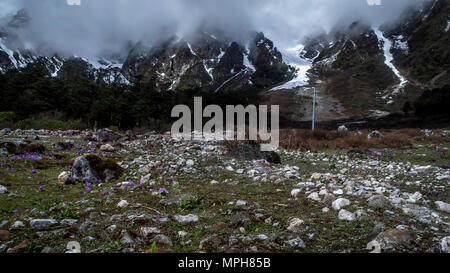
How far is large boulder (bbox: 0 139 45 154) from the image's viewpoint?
24.7 ft

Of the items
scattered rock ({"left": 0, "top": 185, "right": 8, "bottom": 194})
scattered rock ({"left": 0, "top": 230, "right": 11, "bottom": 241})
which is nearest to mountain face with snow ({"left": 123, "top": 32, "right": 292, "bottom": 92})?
scattered rock ({"left": 0, "top": 185, "right": 8, "bottom": 194})

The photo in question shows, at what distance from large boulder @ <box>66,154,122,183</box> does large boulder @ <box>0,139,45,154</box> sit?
4.22 meters

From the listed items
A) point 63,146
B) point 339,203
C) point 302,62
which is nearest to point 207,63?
point 302,62

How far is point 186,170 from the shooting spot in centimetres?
598

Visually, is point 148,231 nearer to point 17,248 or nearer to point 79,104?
point 17,248

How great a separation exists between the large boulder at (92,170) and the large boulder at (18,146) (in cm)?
422

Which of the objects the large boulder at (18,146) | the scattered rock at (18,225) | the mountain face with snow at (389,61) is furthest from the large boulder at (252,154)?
the mountain face with snow at (389,61)

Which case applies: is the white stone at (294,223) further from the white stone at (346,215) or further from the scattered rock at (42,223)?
the scattered rock at (42,223)

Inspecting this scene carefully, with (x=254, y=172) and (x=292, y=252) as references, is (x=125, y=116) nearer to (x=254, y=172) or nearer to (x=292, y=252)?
(x=254, y=172)

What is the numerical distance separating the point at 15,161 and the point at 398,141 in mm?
16761

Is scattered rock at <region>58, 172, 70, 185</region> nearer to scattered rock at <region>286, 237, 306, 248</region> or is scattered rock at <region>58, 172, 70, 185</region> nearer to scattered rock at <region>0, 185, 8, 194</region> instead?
scattered rock at <region>0, 185, 8, 194</region>

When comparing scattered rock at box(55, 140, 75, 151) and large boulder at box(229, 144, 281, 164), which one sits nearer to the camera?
large boulder at box(229, 144, 281, 164)

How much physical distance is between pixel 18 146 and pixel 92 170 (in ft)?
15.7

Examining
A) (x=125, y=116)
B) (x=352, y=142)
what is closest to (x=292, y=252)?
(x=352, y=142)
